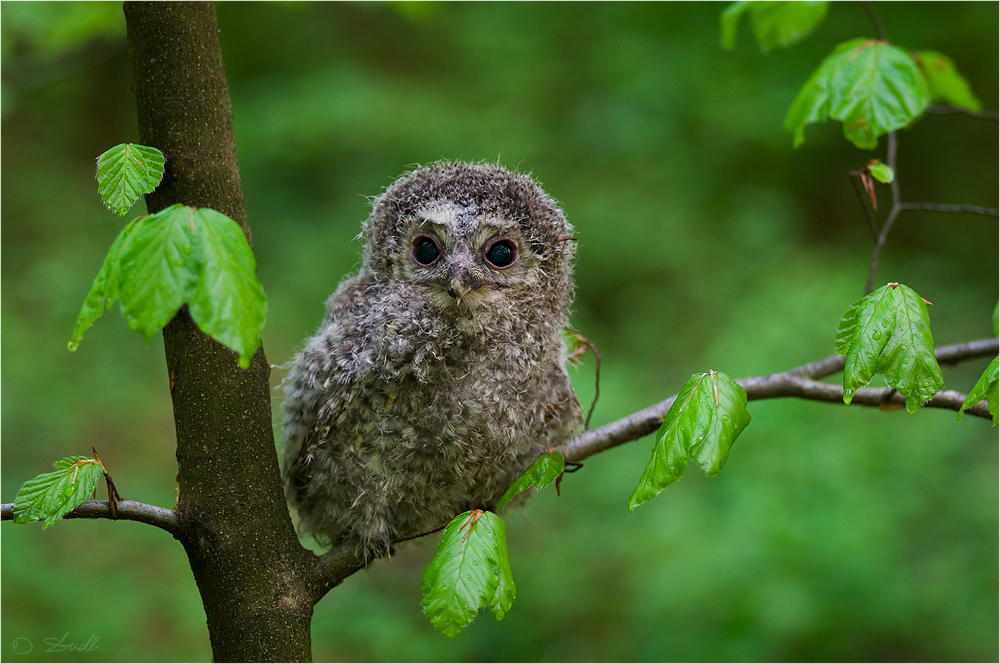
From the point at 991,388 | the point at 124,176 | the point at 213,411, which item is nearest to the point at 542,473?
the point at 213,411

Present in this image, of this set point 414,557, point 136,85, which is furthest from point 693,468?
point 136,85

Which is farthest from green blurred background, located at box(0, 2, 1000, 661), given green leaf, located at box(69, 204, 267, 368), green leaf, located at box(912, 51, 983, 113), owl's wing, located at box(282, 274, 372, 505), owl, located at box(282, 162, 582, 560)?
green leaf, located at box(69, 204, 267, 368)

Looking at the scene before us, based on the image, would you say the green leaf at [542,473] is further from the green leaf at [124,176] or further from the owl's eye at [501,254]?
the green leaf at [124,176]

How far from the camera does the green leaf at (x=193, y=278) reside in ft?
2.97

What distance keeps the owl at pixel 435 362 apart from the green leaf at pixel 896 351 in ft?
2.02

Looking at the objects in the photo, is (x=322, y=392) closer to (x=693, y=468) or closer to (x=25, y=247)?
(x=693, y=468)

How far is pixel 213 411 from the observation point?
138 centimetres

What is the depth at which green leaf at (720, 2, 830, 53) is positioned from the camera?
5.73 feet

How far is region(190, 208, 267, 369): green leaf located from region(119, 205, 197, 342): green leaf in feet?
0.05

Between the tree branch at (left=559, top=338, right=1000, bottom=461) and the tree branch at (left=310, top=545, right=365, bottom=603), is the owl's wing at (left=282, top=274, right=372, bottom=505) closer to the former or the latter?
the tree branch at (left=310, top=545, right=365, bottom=603)

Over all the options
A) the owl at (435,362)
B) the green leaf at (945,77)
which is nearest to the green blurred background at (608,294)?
the owl at (435,362)
